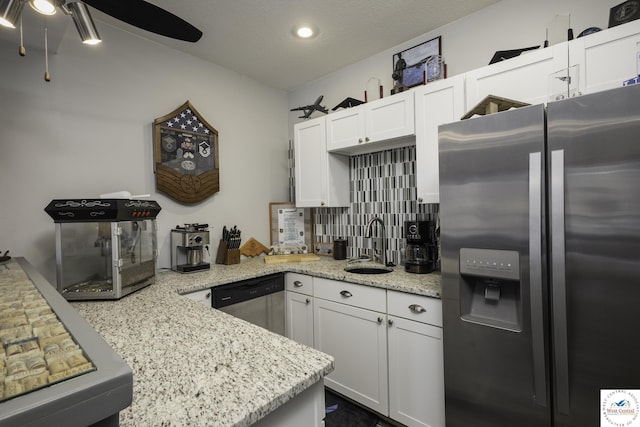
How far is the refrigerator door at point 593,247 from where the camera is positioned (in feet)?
3.51

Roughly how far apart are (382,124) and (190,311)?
5.66 ft

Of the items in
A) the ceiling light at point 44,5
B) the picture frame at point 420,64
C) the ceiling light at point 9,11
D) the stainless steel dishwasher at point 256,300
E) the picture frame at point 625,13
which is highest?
the picture frame at point 420,64

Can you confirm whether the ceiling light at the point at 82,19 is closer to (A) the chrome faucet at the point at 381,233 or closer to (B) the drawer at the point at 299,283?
(B) the drawer at the point at 299,283

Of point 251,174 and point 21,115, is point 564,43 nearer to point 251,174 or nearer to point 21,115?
point 251,174

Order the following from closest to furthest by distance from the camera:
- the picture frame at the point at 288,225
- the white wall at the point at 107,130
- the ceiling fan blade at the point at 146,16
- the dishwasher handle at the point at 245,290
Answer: the ceiling fan blade at the point at 146,16, the white wall at the point at 107,130, the dishwasher handle at the point at 245,290, the picture frame at the point at 288,225

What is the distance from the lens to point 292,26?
217 centimetres

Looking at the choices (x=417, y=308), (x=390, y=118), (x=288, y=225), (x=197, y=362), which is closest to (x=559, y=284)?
(x=417, y=308)

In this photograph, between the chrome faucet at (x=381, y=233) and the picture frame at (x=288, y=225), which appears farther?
the picture frame at (x=288, y=225)

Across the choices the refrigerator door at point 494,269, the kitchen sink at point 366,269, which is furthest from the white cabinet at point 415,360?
the kitchen sink at point 366,269

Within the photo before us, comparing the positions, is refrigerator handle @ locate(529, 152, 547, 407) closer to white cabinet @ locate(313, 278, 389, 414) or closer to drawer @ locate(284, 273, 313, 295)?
white cabinet @ locate(313, 278, 389, 414)

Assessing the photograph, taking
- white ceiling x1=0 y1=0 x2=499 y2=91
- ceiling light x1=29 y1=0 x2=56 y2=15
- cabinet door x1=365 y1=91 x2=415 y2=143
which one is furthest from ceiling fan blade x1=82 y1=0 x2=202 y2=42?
cabinet door x1=365 y1=91 x2=415 y2=143

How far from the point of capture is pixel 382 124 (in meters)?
2.23

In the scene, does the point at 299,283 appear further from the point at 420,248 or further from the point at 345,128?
the point at 345,128

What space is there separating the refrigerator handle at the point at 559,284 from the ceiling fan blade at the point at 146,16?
156 cm
